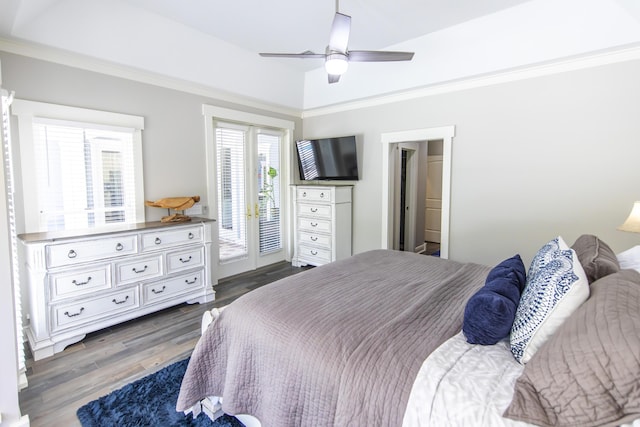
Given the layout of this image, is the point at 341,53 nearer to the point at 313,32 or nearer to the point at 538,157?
the point at 313,32

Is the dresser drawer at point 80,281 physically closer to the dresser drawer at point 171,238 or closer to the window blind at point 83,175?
the dresser drawer at point 171,238

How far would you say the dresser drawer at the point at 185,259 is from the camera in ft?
10.8

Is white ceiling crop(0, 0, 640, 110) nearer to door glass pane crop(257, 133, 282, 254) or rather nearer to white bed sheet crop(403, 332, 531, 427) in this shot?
door glass pane crop(257, 133, 282, 254)

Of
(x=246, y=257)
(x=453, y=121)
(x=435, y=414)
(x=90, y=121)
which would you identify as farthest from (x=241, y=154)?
(x=435, y=414)

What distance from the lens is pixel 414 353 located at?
4.15 feet

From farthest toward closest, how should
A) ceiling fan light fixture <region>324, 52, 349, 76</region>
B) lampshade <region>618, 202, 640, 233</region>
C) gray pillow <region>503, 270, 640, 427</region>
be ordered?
ceiling fan light fixture <region>324, 52, 349, 76</region> < lampshade <region>618, 202, 640, 233</region> < gray pillow <region>503, 270, 640, 427</region>

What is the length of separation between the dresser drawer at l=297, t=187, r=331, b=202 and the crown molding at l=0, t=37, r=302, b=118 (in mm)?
1403

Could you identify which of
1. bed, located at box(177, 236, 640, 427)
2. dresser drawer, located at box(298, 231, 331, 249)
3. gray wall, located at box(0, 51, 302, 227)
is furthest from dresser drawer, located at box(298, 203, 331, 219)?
bed, located at box(177, 236, 640, 427)

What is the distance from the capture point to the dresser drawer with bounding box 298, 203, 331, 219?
4559mm

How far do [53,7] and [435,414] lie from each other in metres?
3.78

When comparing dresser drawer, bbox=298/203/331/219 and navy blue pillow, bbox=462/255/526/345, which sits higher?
dresser drawer, bbox=298/203/331/219

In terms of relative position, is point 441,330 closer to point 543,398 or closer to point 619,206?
point 543,398

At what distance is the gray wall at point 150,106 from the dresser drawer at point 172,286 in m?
0.77

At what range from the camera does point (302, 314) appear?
5.23ft
